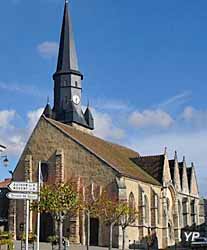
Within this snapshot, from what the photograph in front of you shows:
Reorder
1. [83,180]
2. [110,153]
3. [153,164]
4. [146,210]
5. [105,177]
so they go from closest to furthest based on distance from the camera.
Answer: [105,177] < [83,180] < [146,210] < [110,153] < [153,164]

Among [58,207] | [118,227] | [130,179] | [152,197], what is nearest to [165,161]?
[152,197]

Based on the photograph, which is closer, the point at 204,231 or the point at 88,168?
the point at 88,168

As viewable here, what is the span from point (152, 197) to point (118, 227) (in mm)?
11051

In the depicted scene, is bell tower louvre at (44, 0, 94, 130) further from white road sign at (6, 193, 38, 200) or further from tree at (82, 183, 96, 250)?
white road sign at (6, 193, 38, 200)

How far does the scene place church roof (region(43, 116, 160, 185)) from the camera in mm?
63287

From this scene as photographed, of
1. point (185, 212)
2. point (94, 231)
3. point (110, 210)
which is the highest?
point (185, 212)

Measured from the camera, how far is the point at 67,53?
89750 millimetres

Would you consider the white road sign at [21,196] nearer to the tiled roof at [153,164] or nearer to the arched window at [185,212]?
the tiled roof at [153,164]

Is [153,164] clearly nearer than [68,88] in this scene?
Yes

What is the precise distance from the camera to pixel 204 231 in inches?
3221

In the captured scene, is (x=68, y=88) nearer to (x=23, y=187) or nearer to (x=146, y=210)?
(x=146, y=210)

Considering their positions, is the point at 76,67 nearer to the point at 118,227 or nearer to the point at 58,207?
the point at 118,227

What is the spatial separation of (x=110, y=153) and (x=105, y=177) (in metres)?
8.85

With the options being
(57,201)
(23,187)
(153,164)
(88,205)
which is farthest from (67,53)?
(23,187)
